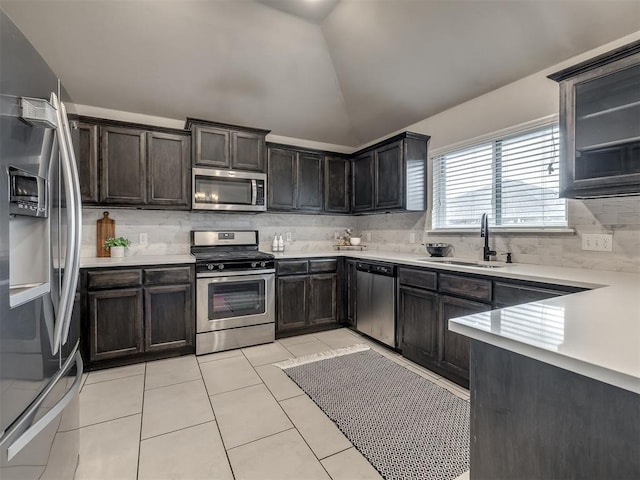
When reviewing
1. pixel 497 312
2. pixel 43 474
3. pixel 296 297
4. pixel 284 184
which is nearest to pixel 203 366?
pixel 296 297

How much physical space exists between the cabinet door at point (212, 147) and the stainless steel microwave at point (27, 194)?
2.48 m

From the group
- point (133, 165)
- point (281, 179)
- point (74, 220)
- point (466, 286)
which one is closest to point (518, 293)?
point (466, 286)

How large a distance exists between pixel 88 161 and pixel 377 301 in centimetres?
318

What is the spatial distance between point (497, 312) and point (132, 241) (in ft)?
11.8

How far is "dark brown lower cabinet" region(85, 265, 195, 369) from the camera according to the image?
2.73 m

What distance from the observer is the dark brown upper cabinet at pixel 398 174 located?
3.53 meters

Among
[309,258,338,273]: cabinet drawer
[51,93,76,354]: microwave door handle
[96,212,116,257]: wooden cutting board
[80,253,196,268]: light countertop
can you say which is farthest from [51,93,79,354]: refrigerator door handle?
[309,258,338,273]: cabinet drawer

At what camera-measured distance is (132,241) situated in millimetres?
3488

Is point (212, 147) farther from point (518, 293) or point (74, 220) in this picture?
point (518, 293)

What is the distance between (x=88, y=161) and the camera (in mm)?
3025

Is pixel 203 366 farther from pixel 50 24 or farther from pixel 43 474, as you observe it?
pixel 50 24

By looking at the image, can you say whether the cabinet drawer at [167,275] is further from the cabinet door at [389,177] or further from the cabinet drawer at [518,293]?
the cabinet drawer at [518,293]

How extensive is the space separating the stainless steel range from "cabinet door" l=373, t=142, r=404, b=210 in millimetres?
1519

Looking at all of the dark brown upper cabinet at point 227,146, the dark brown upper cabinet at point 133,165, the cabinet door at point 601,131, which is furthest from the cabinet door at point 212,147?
the cabinet door at point 601,131
